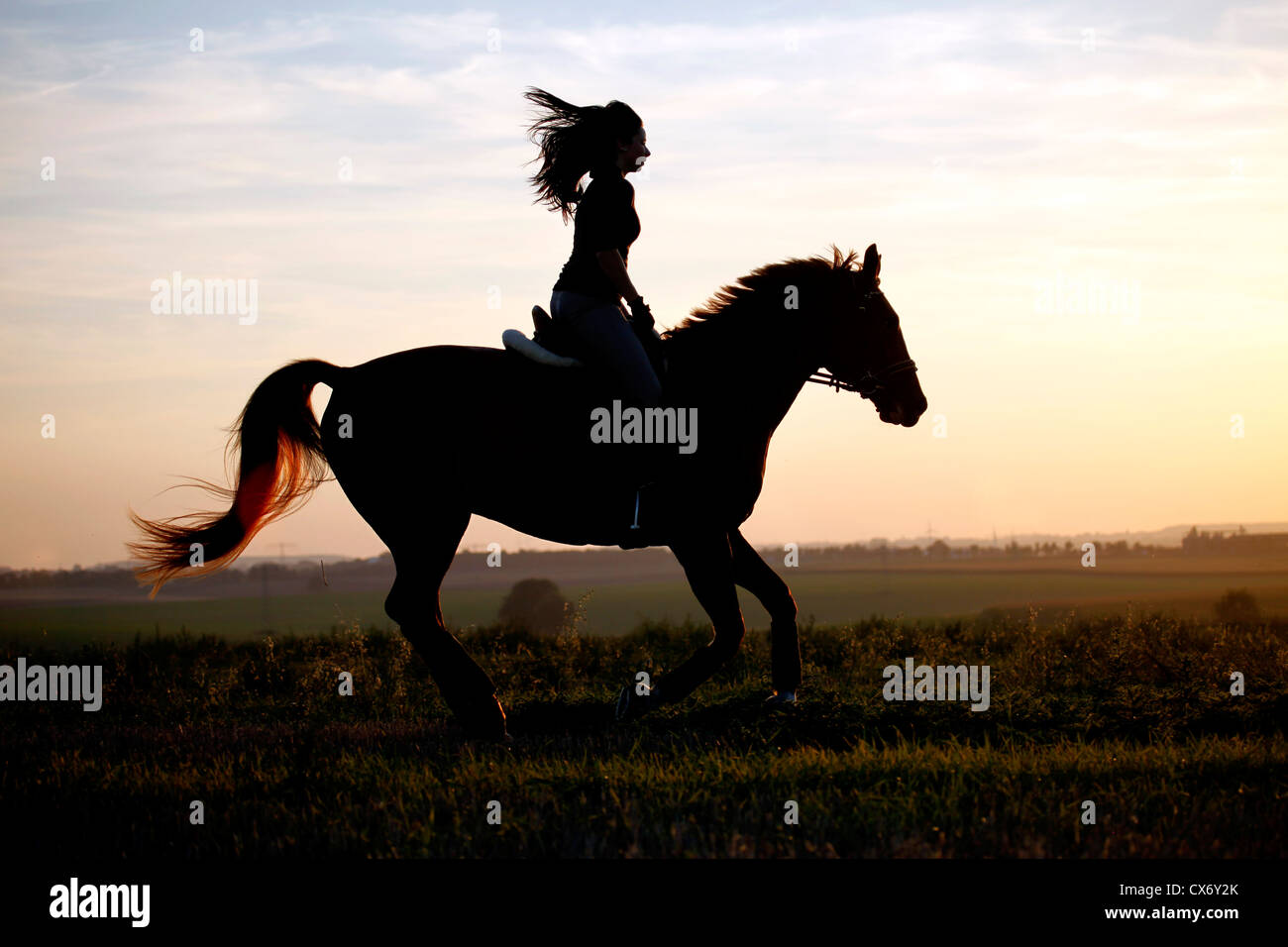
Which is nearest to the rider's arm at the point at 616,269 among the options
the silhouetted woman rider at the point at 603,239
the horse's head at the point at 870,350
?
the silhouetted woman rider at the point at 603,239

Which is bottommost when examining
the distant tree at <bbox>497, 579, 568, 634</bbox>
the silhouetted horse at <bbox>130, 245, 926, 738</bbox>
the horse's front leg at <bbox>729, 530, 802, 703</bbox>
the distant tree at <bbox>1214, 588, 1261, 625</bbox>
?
the distant tree at <bbox>497, 579, 568, 634</bbox>

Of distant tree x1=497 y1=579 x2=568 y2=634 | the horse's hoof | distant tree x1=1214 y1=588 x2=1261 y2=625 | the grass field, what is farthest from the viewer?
distant tree x1=497 y1=579 x2=568 y2=634

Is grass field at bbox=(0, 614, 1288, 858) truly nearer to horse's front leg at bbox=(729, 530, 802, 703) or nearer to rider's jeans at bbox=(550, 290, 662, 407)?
horse's front leg at bbox=(729, 530, 802, 703)

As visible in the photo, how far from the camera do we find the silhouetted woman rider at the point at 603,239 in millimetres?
7578

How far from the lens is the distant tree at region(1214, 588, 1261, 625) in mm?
14422

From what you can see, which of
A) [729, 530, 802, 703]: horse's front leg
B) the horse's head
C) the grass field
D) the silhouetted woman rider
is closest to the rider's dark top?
the silhouetted woman rider

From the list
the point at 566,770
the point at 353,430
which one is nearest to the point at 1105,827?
the point at 566,770

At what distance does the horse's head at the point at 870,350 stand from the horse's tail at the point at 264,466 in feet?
12.7

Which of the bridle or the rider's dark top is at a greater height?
the rider's dark top

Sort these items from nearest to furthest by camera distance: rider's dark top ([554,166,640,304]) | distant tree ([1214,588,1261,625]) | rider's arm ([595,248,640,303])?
rider's arm ([595,248,640,303]) < rider's dark top ([554,166,640,304]) < distant tree ([1214,588,1261,625])

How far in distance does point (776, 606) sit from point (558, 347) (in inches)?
102

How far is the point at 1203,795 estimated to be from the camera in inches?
218

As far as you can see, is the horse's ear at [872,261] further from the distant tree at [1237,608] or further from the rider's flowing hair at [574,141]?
the distant tree at [1237,608]
